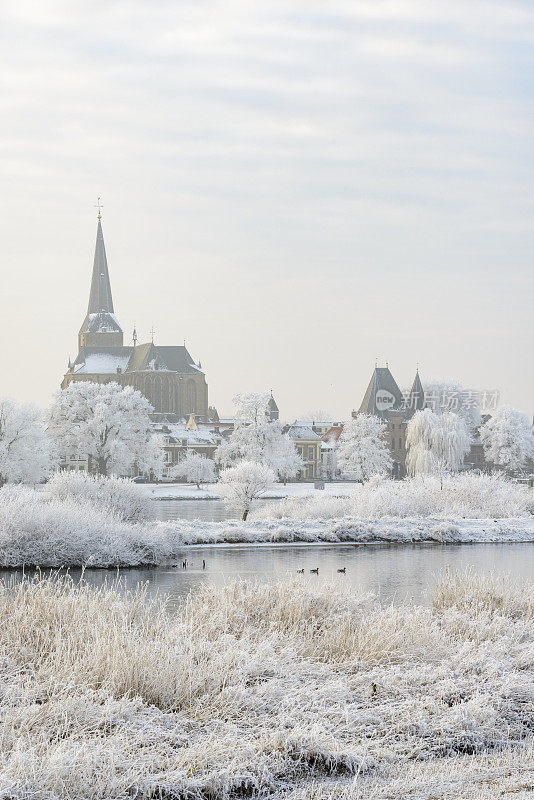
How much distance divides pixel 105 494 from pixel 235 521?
605cm

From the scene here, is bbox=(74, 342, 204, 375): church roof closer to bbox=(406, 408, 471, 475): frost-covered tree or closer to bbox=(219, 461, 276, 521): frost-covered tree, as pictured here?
bbox=(406, 408, 471, 475): frost-covered tree

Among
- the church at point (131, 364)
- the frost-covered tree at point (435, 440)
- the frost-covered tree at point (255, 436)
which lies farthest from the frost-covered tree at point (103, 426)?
the church at point (131, 364)

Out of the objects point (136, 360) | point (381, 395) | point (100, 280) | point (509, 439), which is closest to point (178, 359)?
point (136, 360)

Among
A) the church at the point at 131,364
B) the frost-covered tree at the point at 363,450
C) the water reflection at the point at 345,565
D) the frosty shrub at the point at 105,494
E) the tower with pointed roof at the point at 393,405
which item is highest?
the church at the point at 131,364

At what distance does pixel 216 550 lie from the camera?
28.6 metres

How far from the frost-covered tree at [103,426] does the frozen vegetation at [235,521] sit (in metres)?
19.6

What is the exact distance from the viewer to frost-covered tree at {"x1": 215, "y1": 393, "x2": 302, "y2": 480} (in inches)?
2613

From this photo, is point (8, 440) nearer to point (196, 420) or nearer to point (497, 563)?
point (497, 563)

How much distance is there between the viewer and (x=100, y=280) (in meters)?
119

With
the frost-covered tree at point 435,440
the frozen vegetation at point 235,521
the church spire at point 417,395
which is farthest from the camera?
the church spire at point 417,395

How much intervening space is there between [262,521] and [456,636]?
2263 centimetres

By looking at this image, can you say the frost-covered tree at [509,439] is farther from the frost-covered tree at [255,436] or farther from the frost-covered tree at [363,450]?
the frost-covered tree at [255,436]

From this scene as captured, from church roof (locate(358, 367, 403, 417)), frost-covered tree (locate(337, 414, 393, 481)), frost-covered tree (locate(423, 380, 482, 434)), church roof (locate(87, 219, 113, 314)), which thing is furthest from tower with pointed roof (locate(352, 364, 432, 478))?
church roof (locate(87, 219, 113, 314))

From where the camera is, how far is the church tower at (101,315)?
118938 millimetres
